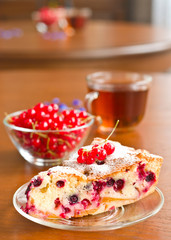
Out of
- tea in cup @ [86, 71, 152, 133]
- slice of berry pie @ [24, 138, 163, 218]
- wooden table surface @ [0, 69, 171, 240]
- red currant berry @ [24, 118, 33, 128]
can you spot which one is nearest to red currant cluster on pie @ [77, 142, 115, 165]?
slice of berry pie @ [24, 138, 163, 218]

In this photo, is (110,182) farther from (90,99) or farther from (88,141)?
(90,99)

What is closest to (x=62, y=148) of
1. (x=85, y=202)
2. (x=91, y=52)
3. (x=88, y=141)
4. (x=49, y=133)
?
(x=49, y=133)

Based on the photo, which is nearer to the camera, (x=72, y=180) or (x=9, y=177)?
(x=72, y=180)

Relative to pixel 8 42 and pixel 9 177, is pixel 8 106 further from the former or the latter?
pixel 8 42

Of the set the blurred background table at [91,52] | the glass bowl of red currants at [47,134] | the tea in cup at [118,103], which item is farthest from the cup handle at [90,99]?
the blurred background table at [91,52]

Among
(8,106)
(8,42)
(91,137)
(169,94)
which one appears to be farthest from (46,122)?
(8,42)

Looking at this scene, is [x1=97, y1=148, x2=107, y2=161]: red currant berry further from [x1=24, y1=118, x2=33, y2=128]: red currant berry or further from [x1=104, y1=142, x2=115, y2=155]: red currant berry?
[x1=24, y1=118, x2=33, y2=128]: red currant berry

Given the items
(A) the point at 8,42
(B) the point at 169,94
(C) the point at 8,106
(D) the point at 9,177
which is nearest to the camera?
(D) the point at 9,177

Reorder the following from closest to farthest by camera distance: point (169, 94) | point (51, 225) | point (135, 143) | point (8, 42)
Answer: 1. point (51, 225)
2. point (135, 143)
3. point (169, 94)
4. point (8, 42)
